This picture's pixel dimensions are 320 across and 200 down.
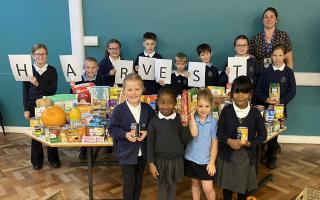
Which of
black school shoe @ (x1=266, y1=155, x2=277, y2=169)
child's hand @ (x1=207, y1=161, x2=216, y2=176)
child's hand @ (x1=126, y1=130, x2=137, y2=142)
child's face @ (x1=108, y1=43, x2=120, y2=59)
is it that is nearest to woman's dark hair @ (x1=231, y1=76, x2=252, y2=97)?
child's hand @ (x1=207, y1=161, x2=216, y2=176)

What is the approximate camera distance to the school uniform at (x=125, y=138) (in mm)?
2469

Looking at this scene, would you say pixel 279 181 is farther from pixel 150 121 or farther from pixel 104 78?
pixel 104 78

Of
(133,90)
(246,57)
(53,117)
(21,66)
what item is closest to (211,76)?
(246,57)

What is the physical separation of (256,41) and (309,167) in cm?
169

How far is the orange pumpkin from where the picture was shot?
278 centimetres

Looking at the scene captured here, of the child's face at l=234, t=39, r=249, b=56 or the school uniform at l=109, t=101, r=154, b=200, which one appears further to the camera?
the child's face at l=234, t=39, r=249, b=56

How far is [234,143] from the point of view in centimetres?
238

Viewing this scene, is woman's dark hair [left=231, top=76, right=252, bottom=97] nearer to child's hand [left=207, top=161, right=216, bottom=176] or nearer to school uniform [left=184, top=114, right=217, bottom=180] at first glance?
school uniform [left=184, top=114, right=217, bottom=180]

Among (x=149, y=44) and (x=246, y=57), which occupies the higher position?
(x=149, y=44)

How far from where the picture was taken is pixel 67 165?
154 inches

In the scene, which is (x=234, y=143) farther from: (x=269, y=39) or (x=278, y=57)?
(x=269, y=39)

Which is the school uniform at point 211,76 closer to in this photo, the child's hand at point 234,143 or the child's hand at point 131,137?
the child's hand at point 234,143

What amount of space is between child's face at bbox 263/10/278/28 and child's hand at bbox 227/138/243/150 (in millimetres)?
2148

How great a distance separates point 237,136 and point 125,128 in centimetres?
87
